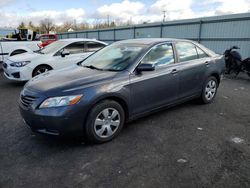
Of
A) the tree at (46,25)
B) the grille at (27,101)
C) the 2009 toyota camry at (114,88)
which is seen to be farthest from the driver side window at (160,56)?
the tree at (46,25)

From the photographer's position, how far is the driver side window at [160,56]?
3381 mm

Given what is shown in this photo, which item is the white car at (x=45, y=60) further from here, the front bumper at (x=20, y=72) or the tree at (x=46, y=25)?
the tree at (x=46, y=25)

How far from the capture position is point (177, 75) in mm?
3680

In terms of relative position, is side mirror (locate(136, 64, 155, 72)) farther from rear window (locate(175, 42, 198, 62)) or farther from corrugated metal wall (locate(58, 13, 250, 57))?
corrugated metal wall (locate(58, 13, 250, 57))

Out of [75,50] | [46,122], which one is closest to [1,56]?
[75,50]

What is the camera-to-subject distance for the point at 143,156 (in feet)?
8.73

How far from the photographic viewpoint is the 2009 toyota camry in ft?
8.57

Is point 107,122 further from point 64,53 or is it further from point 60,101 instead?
point 64,53

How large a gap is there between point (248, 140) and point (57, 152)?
2.84 metres

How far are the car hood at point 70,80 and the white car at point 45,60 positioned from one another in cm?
315

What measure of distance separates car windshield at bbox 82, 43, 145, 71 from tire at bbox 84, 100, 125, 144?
664 millimetres

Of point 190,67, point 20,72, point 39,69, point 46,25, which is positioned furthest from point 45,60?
point 46,25

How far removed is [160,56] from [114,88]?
1.20m

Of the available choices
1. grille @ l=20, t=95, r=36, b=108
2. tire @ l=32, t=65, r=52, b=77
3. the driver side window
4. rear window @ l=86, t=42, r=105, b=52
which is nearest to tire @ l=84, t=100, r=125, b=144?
grille @ l=20, t=95, r=36, b=108
